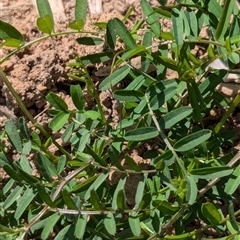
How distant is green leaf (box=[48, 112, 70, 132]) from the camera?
2.12m

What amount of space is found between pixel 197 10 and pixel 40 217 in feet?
2.99

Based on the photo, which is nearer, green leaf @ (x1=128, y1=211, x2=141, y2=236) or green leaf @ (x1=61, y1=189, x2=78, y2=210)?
green leaf @ (x1=61, y1=189, x2=78, y2=210)

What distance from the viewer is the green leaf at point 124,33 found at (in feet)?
6.69

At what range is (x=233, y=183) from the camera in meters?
2.07

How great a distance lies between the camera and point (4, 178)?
247cm

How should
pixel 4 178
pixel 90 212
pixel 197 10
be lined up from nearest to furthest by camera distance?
1. pixel 90 212
2. pixel 197 10
3. pixel 4 178

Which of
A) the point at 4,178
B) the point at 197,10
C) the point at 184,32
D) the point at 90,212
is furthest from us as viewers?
the point at 4,178

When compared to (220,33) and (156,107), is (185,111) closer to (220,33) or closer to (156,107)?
(156,107)

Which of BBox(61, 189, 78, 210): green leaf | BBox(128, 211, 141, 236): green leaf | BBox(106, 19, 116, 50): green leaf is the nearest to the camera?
BBox(61, 189, 78, 210): green leaf

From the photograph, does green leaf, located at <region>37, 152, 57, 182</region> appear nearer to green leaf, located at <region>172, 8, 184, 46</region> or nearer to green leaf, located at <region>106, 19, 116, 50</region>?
green leaf, located at <region>106, 19, 116, 50</region>

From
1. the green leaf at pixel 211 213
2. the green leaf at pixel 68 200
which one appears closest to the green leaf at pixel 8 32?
the green leaf at pixel 68 200

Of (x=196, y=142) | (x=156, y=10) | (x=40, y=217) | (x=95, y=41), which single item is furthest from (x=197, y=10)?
(x=40, y=217)

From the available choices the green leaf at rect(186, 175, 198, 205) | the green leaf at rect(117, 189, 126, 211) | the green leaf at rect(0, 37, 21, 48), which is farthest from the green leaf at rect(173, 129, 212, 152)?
the green leaf at rect(0, 37, 21, 48)

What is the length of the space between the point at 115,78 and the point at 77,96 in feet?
0.47
